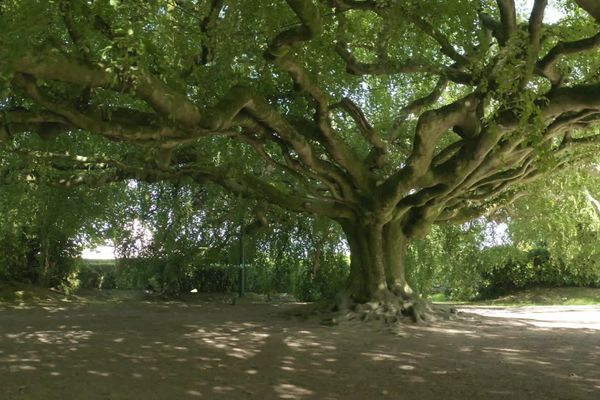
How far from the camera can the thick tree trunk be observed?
11531 millimetres

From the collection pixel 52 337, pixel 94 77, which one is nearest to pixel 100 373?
pixel 52 337

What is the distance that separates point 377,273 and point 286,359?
16.6ft

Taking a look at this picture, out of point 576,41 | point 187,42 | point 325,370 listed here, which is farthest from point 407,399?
point 187,42

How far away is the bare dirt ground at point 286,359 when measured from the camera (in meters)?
5.49

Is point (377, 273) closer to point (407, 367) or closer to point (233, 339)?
point (233, 339)

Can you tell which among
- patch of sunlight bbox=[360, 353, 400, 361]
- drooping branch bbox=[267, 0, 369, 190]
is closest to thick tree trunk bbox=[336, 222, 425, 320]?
drooping branch bbox=[267, 0, 369, 190]

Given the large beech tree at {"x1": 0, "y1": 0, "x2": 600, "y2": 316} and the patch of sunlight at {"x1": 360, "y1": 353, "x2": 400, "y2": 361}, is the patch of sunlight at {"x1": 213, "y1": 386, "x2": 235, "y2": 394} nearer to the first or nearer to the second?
the patch of sunlight at {"x1": 360, "y1": 353, "x2": 400, "y2": 361}

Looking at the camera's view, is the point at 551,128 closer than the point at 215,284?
Yes

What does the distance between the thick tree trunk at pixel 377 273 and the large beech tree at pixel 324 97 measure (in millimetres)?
40

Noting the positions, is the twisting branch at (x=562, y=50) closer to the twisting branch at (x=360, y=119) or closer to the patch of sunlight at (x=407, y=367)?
the twisting branch at (x=360, y=119)

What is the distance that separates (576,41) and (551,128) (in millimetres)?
2110

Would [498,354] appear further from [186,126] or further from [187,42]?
[187,42]

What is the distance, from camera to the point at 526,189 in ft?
45.5

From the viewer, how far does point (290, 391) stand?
545cm
